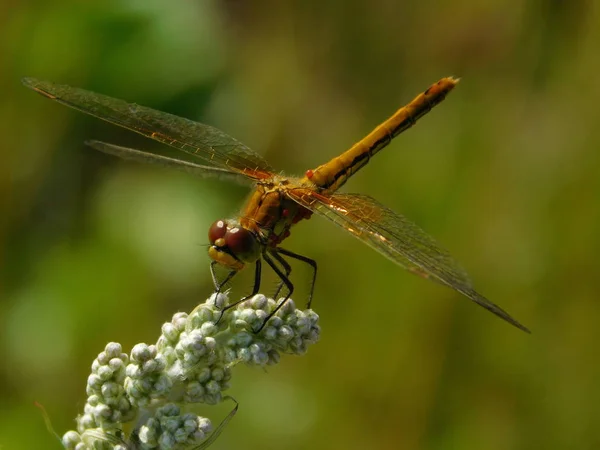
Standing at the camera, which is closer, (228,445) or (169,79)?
(228,445)

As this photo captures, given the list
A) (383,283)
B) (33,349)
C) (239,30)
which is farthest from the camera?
(239,30)

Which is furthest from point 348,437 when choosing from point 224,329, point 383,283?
point 224,329

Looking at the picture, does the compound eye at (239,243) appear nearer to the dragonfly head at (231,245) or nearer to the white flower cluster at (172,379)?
the dragonfly head at (231,245)

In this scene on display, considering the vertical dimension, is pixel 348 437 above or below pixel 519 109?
below

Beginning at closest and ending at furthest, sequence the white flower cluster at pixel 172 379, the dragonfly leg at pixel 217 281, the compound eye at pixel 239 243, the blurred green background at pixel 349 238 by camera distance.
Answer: the white flower cluster at pixel 172 379 < the dragonfly leg at pixel 217 281 < the compound eye at pixel 239 243 < the blurred green background at pixel 349 238

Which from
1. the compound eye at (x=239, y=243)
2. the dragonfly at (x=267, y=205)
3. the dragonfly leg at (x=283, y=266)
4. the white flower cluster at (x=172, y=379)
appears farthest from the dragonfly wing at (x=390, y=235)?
the white flower cluster at (x=172, y=379)

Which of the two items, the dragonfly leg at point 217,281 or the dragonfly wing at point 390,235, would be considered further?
the dragonfly wing at point 390,235

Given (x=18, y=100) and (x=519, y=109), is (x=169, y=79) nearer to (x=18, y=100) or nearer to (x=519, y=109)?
(x=18, y=100)

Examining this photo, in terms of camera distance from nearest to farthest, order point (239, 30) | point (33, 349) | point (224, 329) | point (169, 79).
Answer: point (224, 329), point (33, 349), point (169, 79), point (239, 30)

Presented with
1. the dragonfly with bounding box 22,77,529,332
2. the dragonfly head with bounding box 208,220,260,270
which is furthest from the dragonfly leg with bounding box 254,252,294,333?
the dragonfly head with bounding box 208,220,260,270
